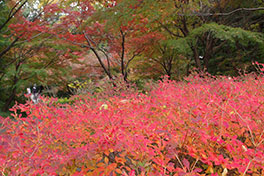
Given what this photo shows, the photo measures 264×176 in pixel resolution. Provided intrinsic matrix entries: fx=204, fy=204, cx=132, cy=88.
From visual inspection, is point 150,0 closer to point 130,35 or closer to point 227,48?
point 130,35

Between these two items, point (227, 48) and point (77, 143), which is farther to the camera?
point (227, 48)

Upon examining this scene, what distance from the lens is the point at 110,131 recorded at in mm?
1780

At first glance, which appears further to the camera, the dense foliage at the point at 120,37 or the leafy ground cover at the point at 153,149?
the dense foliage at the point at 120,37

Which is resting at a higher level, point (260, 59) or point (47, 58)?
point (47, 58)

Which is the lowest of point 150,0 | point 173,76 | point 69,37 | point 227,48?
point 173,76

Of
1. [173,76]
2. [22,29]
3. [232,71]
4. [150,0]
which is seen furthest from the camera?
[173,76]

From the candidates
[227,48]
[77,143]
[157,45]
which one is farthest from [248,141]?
[227,48]

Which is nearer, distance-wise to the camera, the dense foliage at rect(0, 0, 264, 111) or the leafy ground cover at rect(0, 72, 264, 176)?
the leafy ground cover at rect(0, 72, 264, 176)

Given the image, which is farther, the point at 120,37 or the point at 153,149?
the point at 120,37

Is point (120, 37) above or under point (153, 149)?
above

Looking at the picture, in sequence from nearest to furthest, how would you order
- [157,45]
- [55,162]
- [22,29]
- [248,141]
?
[55,162], [248,141], [22,29], [157,45]

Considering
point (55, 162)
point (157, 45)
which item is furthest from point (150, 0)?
point (55, 162)

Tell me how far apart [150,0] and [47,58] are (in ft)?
22.9

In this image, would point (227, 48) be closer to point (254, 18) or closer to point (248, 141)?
point (254, 18)
